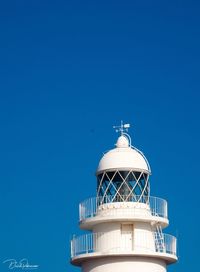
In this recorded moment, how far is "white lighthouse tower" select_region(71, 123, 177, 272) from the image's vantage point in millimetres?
41094

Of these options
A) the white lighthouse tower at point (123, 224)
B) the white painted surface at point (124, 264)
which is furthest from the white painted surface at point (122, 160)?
the white painted surface at point (124, 264)

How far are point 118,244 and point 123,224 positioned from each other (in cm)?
97

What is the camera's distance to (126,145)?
43344mm

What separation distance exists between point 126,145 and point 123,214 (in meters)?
3.81

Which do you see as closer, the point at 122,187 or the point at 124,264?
the point at 124,264

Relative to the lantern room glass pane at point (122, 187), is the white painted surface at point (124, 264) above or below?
below

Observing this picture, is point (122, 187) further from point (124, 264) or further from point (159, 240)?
point (124, 264)

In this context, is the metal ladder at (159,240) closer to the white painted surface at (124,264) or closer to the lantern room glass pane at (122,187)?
the white painted surface at (124,264)

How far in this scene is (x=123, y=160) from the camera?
42094 millimetres

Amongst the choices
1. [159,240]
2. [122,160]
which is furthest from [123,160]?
[159,240]

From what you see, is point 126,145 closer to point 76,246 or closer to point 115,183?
point 115,183

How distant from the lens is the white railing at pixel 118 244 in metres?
41.2

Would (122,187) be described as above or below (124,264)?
above

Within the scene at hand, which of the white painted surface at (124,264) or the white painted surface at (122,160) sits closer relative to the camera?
the white painted surface at (124,264)
